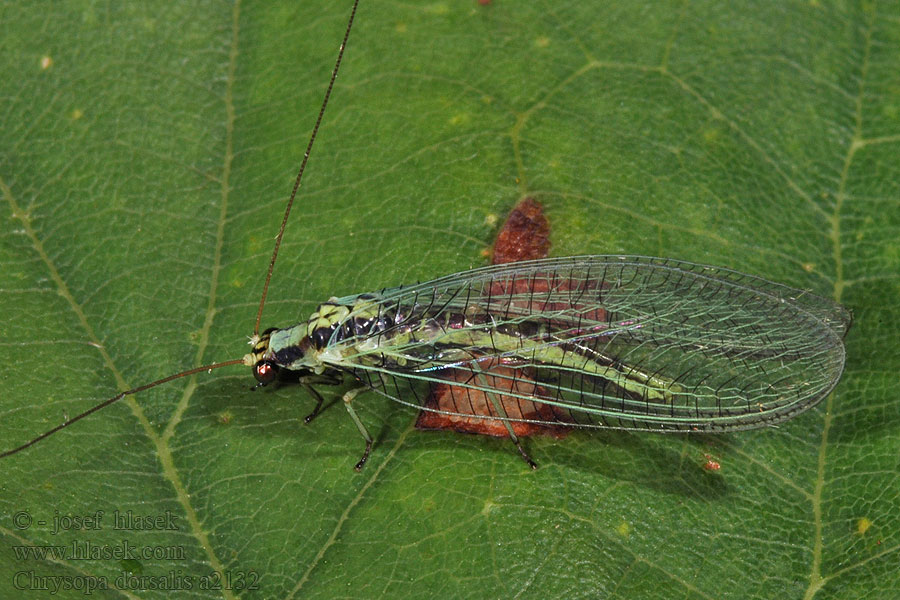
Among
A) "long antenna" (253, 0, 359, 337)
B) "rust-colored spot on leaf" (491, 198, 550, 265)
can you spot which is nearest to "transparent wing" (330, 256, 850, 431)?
"rust-colored spot on leaf" (491, 198, 550, 265)

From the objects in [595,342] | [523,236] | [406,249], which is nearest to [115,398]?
[406,249]

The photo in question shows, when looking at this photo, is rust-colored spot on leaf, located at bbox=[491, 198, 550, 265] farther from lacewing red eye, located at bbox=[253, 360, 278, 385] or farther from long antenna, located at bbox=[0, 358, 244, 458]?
long antenna, located at bbox=[0, 358, 244, 458]

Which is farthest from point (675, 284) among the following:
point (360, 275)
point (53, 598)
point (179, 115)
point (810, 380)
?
point (53, 598)

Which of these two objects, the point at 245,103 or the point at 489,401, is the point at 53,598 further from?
the point at 245,103

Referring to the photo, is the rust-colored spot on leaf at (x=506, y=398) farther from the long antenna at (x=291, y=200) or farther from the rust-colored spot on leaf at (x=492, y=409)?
the long antenna at (x=291, y=200)

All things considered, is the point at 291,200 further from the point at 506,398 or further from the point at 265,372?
the point at 506,398
